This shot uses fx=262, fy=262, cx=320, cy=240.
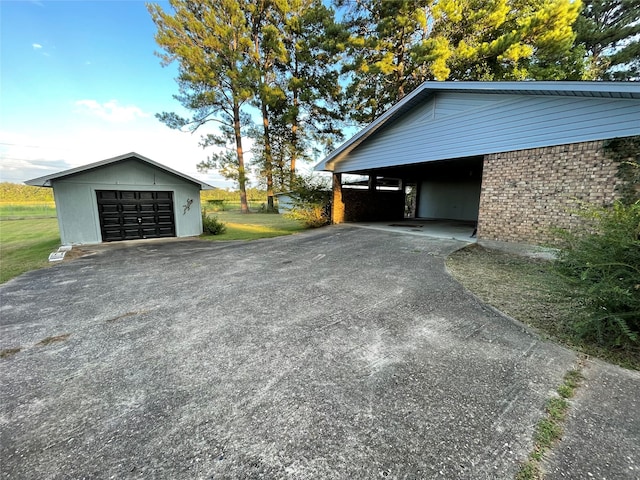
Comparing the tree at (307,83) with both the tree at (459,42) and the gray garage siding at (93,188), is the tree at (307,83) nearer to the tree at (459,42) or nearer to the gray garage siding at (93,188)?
the tree at (459,42)

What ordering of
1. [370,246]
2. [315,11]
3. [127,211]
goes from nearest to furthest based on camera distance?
[370,246]
[127,211]
[315,11]

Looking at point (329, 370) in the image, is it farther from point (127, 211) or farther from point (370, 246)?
point (127, 211)

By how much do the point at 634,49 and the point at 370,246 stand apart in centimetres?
1849

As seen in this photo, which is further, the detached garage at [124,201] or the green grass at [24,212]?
the green grass at [24,212]

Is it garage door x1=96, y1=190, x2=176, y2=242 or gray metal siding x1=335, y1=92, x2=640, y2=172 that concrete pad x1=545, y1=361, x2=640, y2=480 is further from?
garage door x1=96, y1=190, x2=176, y2=242

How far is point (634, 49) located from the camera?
13.4m

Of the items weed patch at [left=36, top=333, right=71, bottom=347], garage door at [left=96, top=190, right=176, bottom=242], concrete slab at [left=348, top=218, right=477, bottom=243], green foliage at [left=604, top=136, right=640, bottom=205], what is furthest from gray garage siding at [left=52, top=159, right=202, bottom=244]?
green foliage at [left=604, top=136, right=640, bottom=205]

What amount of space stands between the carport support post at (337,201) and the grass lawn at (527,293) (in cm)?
688

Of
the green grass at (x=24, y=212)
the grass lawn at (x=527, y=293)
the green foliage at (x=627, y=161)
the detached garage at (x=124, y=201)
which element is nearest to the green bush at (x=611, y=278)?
the grass lawn at (x=527, y=293)

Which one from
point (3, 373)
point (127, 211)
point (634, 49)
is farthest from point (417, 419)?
point (634, 49)

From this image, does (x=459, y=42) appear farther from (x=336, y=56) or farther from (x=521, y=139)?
(x=521, y=139)

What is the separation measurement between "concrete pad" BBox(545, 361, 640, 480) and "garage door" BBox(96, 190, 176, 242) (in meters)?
12.6

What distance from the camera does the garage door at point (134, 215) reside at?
1003 centimetres

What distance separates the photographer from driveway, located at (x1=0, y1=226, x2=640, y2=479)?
1.50m
